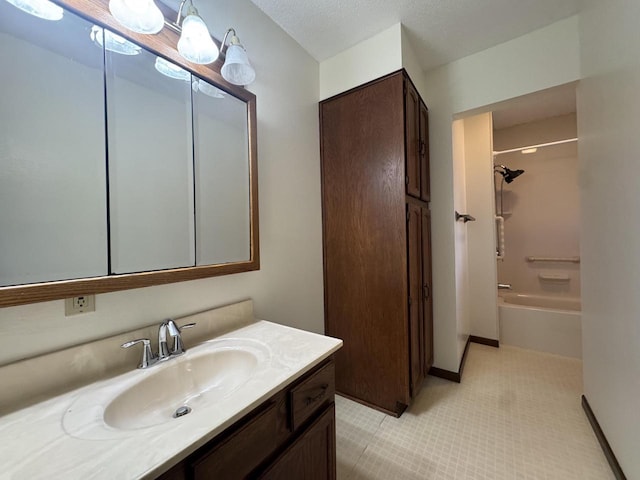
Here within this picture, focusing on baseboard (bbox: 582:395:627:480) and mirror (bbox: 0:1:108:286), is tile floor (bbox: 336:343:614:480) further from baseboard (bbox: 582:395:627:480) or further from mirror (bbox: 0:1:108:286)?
mirror (bbox: 0:1:108:286)

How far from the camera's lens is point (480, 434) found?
146 centimetres

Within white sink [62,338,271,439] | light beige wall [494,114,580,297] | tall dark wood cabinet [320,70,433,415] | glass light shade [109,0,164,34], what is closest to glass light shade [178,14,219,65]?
glass light shade [109,0,164,34]

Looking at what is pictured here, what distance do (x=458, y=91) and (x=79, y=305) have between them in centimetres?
257

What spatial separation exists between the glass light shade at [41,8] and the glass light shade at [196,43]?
13.6 inches

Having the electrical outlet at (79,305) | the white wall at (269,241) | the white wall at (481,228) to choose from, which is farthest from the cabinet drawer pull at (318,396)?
the white wall at (481,228)

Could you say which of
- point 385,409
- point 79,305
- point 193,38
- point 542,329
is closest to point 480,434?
point 385,409

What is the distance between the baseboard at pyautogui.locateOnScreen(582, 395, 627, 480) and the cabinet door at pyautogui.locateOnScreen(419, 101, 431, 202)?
164 cm

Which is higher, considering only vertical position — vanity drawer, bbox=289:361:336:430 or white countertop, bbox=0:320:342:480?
white countertop, bbox=0:320:342:480

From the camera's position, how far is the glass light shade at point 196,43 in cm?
97

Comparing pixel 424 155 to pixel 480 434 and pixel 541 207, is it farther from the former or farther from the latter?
pixel 541 207

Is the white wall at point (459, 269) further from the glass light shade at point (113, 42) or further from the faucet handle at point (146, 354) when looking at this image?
the glass light shade at point (113, 42)

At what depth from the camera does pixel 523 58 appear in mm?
1724

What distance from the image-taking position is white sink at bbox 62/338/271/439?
2.06ft

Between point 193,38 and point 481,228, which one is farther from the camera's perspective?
point 481,228
